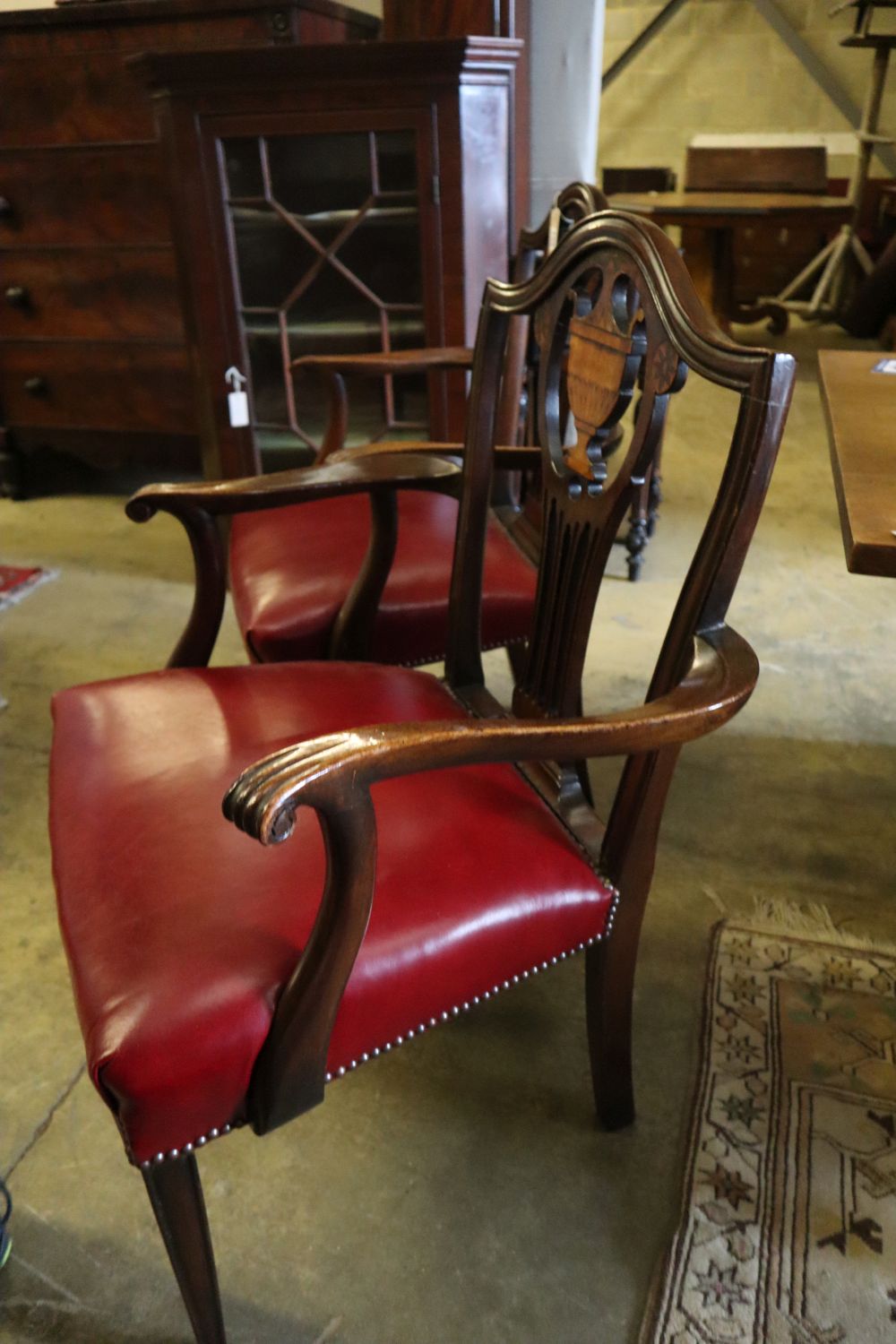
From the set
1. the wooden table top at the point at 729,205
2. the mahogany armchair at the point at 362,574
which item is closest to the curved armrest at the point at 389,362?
the mahogany armchair at the point at 362,574

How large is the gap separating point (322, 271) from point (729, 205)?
3.20m

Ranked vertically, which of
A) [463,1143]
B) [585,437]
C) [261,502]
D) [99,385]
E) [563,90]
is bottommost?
[463,1143]

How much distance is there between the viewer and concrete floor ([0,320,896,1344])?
1017 millimetres

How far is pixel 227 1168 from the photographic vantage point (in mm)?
1152

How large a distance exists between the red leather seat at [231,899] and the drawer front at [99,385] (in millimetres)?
1968

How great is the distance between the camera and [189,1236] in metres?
0.85

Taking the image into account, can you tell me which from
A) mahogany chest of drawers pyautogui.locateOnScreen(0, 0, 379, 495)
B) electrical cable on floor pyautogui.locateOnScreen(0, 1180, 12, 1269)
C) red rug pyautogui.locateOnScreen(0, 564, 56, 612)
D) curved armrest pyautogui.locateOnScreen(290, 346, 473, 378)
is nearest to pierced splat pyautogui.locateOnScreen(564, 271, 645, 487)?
curved armrest pyautogui.locateOnScreen(290, 346, 473, 378)

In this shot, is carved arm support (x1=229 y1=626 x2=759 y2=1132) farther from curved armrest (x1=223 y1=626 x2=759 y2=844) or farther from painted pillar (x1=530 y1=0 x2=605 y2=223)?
painted pillar (x1=530 y1=0 x2=605 y2=223)

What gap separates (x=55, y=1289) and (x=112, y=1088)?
472mm

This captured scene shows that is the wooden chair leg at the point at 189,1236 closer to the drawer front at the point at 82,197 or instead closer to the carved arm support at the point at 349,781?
the carved arm support at the point at 349,781

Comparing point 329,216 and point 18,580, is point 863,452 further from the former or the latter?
point 18,580

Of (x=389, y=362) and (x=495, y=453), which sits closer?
(x=495, y=453)

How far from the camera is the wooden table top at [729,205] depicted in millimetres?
4508

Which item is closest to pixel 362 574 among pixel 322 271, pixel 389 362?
pixel 389 362
